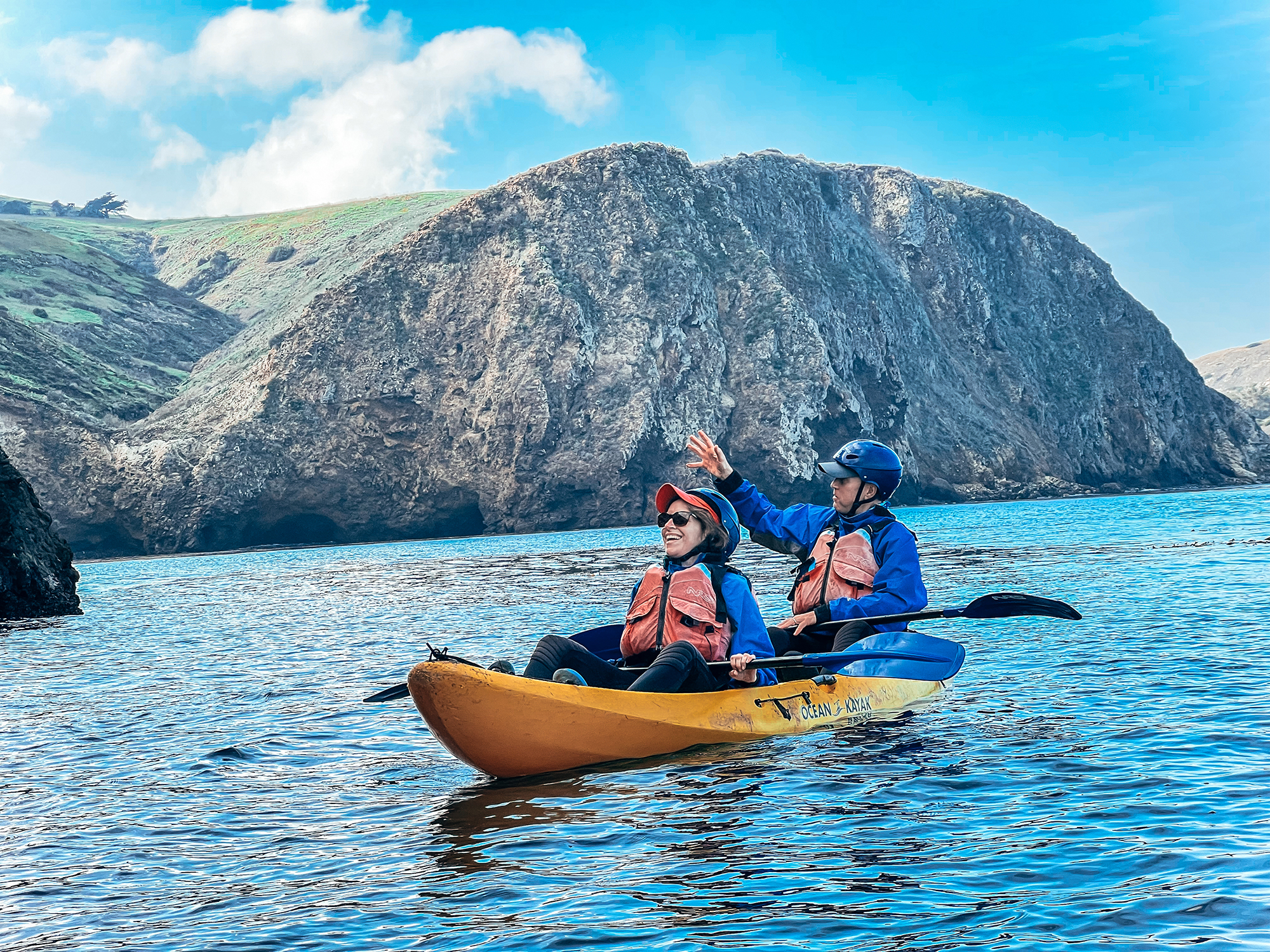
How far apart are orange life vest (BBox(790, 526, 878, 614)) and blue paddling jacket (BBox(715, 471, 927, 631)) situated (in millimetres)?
70

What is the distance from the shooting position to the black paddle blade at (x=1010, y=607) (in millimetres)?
9570

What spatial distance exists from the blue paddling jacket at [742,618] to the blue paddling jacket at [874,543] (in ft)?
5.43

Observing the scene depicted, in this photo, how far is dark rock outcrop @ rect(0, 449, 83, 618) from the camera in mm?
23641

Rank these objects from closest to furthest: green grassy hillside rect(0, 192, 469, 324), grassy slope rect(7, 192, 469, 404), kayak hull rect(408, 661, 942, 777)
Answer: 1. kayak hull rect(408, 661, 942, 777)
2. grassy slope rect(7, 192, 469, 404)
3. green grassy hillside rect(0, 192, 469, 324)

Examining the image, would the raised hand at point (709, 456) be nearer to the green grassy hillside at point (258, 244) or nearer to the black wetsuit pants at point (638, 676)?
the black wetsuit pants at point (638, 676)

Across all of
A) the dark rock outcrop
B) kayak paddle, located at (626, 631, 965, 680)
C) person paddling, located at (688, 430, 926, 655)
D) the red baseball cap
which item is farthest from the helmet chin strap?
the dark rock outcrop

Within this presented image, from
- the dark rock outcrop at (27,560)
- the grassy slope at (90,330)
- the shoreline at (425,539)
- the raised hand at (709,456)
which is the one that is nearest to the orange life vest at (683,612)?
the raised hand at (709,456)

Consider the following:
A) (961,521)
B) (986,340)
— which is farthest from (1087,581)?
(986,340)

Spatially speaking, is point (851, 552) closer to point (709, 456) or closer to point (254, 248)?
point (709, 456)

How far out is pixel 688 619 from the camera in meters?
8.26

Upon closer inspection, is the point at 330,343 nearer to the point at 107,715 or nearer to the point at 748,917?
the point at 107,715

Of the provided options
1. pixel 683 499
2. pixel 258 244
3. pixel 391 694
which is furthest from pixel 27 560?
pixel 258 244

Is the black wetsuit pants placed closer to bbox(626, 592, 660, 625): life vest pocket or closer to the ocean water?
bbox(626, 592, 660, 625): life vest pocket

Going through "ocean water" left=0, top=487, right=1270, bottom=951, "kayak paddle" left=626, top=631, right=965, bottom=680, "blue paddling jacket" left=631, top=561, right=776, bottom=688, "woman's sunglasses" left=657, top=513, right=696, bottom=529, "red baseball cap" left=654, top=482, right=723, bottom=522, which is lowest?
"ocean water" left=0, top=487, right=1270, bottom=951
